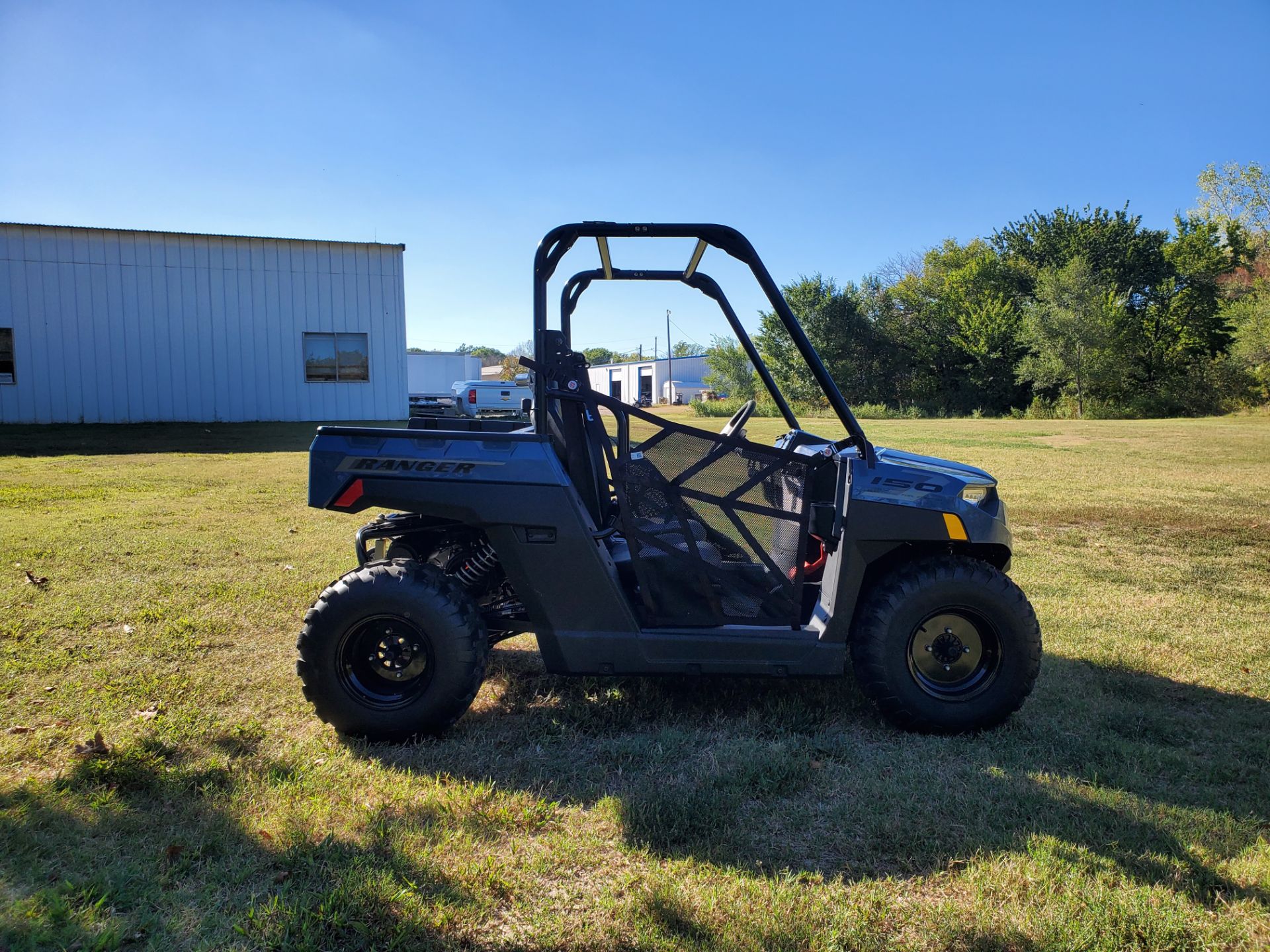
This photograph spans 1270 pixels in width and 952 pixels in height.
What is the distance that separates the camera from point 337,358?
67.7ft

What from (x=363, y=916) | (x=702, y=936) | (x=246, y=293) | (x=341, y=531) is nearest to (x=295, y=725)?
(x=363, y=916)

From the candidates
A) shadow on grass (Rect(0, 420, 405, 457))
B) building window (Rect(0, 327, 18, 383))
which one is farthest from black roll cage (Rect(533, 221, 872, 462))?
building window (Rect(0, 327, 18, 383))

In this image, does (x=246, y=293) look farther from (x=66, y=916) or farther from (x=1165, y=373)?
(x=1165, y=373)

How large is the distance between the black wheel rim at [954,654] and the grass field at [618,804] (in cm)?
21

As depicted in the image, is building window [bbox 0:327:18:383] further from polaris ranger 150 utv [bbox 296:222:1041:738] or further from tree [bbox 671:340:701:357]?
tree [bbox 671:340:701:357]

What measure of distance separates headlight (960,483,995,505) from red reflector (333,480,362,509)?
2.38 m

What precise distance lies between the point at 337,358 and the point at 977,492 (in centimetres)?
1939

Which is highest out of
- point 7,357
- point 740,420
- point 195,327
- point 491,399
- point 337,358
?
point 195,327

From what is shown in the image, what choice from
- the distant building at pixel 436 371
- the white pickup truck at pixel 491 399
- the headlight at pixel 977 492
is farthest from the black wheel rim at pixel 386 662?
the distant building at pixel 436 371

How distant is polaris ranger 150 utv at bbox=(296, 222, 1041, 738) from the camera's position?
10.6 feet

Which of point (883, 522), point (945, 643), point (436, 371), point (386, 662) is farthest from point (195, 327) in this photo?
point (436, 371)

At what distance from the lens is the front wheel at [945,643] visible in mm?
3305

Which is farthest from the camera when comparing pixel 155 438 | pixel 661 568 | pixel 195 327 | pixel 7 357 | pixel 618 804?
pixel 195 327

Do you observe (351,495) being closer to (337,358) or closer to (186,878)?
(186,878)
